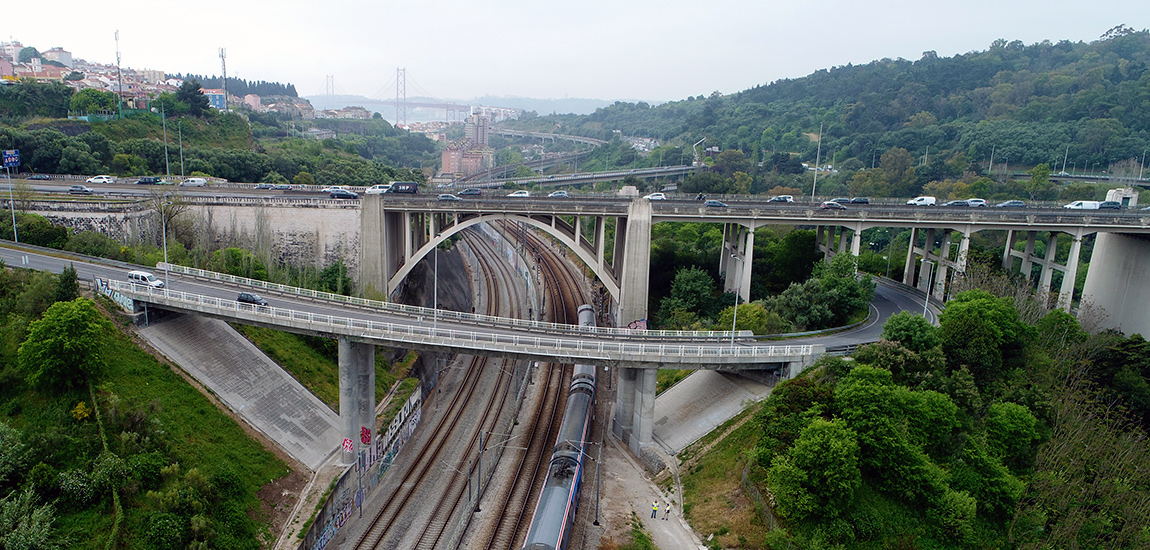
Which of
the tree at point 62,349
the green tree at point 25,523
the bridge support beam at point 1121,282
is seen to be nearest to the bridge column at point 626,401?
the tree at point 62,349

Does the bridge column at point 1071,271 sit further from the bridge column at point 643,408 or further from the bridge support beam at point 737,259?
the bridge column at point 643,408

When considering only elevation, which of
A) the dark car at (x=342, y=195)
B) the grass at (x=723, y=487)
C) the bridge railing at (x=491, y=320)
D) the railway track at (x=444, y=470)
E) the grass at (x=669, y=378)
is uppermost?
the dark car at (x=342, y=195)

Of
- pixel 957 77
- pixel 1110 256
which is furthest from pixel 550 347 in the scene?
pixel 957 77

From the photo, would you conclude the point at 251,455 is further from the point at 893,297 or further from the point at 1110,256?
the point at 1110,256

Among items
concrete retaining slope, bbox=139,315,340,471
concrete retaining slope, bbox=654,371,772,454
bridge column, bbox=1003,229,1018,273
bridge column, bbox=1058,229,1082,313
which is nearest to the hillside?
bridge column, bbox=1003,229,1018,273

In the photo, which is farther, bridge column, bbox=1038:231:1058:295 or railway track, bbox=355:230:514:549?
bridge column, bbox=1038:231:1058:295

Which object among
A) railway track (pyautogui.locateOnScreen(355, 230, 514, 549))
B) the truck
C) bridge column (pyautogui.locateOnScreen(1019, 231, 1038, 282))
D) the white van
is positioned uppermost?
the truck

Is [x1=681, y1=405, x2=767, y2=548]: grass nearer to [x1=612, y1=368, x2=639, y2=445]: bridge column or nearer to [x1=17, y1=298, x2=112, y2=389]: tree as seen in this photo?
[x1=612, y1=368, x2=639, y2=445]: bridge column
